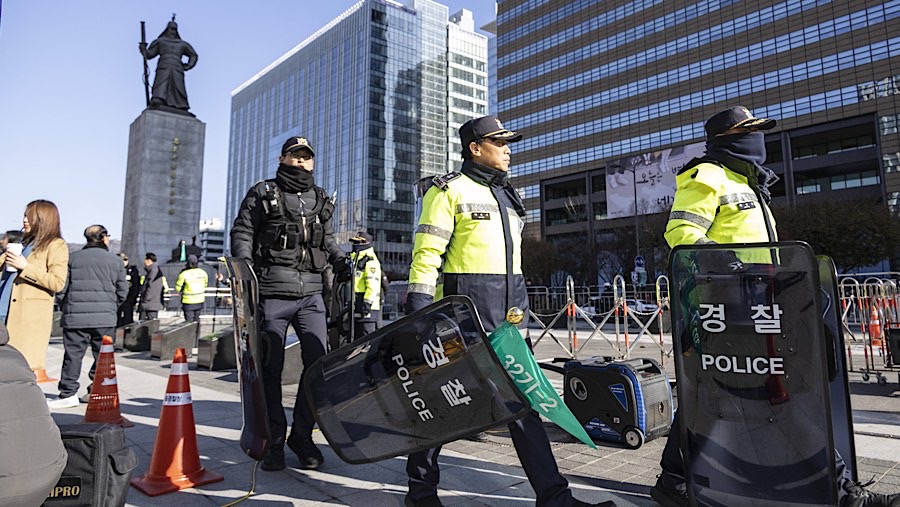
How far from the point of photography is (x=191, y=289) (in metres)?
11.8

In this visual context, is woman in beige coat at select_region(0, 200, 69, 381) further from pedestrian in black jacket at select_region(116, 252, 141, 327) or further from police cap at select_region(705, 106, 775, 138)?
pedestrian in black jacket at select_region(116, 252, 141, 327)

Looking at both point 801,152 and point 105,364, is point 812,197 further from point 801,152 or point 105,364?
point 105,364

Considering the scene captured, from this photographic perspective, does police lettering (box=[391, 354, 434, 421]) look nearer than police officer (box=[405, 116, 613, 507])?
Yes

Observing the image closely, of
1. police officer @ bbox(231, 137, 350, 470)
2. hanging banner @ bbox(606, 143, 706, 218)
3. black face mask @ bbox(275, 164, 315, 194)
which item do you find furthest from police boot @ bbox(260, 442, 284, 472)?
hanging banner @ bbox(606, 143, 706, 218)

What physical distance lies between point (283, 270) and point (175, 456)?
129cm

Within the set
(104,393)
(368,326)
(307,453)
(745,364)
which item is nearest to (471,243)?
(745,364)

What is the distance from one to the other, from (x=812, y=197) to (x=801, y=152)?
5584 millimetres

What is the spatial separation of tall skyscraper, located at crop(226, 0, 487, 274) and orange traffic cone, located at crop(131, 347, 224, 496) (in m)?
80.4

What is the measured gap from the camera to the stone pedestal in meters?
21.2

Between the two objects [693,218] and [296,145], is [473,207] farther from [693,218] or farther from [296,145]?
[296,145]

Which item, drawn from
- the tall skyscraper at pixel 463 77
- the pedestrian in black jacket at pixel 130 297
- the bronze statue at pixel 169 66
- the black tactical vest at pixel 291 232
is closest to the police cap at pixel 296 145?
the black tactical vest at pixel 291 232

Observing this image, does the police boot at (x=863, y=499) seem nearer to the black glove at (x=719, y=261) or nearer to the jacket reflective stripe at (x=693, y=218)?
the black glove at (x=719, y=261)

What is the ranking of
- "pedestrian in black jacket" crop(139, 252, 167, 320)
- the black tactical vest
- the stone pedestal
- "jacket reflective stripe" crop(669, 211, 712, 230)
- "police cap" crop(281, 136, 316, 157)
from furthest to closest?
the stone pedestal, "pedestrian in black jacket" crop(139, 252, 167, 320), "police cap" crop(281, 136, 316, 157), the black tactical vest, "jacket reflective stripe" crop(669, 211, 712, 230)

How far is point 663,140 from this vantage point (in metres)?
50.1
